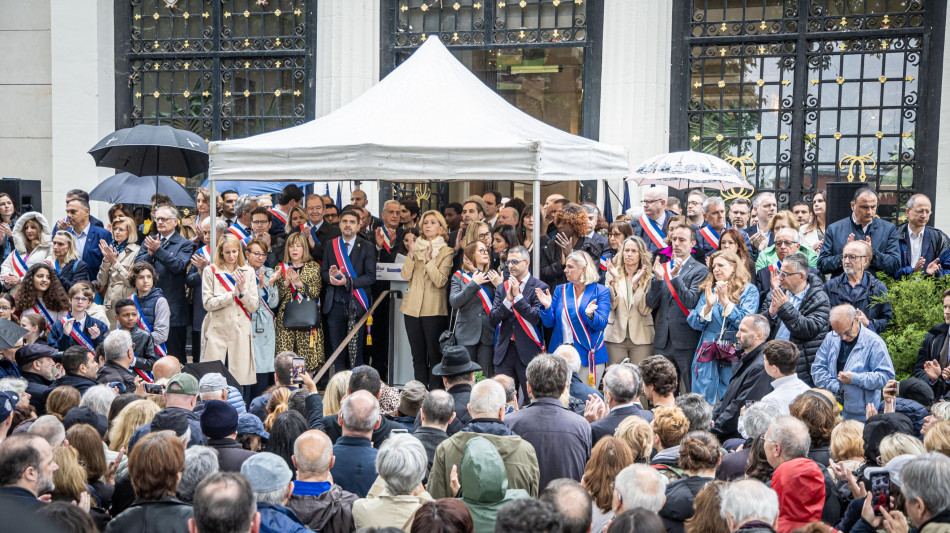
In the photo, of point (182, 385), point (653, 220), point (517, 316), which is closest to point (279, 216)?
point (517, 316)

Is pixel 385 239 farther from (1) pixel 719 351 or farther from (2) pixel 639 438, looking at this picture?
(2) pixel 639 438

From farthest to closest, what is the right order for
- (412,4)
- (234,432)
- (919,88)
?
(412,4) → (919,88) → (234,432)

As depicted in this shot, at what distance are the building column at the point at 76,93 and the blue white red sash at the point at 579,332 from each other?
9.11 meters

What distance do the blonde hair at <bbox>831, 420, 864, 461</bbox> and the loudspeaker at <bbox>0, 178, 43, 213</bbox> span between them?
10.4 metres

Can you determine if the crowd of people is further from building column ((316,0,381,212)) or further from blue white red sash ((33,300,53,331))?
building column ((316,0,381,212))

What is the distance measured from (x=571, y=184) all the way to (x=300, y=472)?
11.0m

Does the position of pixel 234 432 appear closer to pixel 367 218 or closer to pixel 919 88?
pixel 367 218

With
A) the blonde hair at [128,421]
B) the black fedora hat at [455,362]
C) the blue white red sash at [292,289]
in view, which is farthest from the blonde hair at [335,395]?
the blue white red sash at [292,289]

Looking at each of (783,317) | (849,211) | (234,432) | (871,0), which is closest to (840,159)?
(871,0)

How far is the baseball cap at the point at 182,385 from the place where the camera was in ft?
19.2

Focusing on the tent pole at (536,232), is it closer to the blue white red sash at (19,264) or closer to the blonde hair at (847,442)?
the blonde hair at (847,442)

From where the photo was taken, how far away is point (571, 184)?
15.1 meters

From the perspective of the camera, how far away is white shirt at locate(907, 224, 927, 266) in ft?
30.5

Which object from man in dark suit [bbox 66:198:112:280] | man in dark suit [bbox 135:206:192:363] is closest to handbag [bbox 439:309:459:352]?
man in dark suit [bbox 135:206:192:363]
